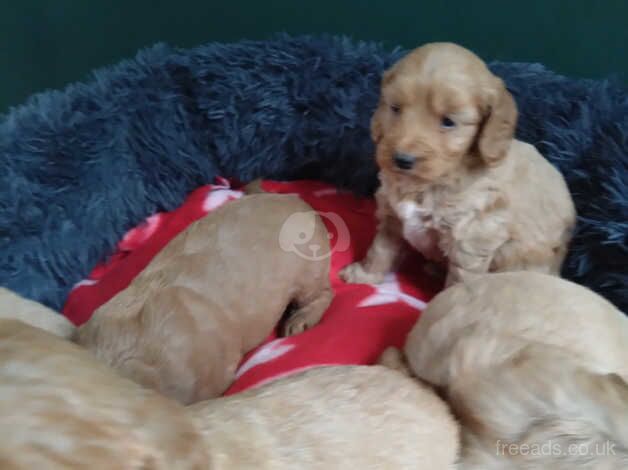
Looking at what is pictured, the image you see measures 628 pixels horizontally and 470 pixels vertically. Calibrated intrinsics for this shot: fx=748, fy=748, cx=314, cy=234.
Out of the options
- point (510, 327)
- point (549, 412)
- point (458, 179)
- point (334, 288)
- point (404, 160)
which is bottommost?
point (334, 288)

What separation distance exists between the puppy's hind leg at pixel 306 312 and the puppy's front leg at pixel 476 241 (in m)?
0.40

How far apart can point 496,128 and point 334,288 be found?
0.73 meters

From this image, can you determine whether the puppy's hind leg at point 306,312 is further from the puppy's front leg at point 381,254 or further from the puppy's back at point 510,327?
the puppy's back at point 510,327

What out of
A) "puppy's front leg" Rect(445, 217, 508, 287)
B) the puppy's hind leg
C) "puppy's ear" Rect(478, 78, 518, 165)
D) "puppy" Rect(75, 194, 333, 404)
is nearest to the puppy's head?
"puppy's ear" Rect(478, 78, 518, 165)

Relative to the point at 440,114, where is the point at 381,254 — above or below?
below

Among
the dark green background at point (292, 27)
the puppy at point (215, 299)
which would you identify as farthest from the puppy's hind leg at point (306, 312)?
the dark green background at point (292, 27)

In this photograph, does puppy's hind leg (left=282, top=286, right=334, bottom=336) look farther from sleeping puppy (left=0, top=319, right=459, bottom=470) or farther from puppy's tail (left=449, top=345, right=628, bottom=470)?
puppy's tail (left=449, top=345, right=628, bottom=470)

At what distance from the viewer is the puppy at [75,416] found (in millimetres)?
833

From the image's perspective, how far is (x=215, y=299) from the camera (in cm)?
182

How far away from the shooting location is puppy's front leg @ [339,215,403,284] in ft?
7.70

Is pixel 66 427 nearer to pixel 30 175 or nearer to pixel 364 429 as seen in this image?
pixel 364 429

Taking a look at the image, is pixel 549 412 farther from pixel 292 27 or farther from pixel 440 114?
pixel 292 27

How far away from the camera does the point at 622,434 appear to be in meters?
1.40

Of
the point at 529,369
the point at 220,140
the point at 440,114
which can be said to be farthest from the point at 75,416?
the point at 220,140
